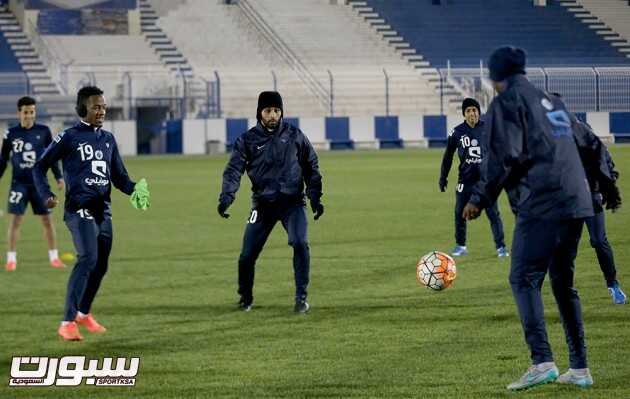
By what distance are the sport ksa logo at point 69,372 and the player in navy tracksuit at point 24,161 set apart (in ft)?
18.9

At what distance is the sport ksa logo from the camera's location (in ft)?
30.4

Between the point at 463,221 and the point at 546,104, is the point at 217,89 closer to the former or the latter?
the point at 463,221

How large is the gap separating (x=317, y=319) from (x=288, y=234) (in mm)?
916

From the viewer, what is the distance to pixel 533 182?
8242mm

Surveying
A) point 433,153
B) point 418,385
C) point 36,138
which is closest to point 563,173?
point 418,385

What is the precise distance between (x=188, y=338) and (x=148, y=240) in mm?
10043

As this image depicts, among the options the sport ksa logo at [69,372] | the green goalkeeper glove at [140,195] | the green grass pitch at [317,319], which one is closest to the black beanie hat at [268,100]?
the green goalkeeper glove at [140,195]

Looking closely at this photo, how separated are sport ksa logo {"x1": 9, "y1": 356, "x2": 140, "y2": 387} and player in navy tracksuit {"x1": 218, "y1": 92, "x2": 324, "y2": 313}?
2.66 meters

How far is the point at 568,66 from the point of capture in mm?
51469

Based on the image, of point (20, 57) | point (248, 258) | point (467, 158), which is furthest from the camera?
point (20, 57)

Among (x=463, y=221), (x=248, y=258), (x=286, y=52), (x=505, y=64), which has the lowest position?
(x=463, y=221)

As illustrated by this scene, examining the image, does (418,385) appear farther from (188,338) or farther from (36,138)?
(36,138)

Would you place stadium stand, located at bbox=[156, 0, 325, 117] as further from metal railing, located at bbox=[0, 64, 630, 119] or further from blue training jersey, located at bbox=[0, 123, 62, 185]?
blue training jersey, located at bbox=[0, 123, 62, 185]

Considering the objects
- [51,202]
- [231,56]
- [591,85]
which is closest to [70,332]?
[51,202]
